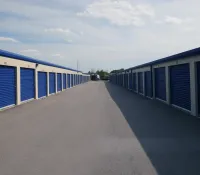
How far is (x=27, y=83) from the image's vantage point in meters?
20.2

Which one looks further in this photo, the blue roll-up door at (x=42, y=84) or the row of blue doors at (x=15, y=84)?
the blue roll-up door at (x=42, y=84)

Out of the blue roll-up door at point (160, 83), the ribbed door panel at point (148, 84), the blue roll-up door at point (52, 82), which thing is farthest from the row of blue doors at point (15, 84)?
the blue roll-up door at point (160, 83)

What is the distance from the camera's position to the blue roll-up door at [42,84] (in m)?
24.1

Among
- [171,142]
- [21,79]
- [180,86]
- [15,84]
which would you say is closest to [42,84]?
[21,79]

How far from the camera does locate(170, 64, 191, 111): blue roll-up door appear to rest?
13.3m

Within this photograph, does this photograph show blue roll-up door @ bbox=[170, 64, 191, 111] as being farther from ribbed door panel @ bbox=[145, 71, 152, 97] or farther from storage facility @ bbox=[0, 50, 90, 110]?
storage facility @ bbox=[0, 50, 90, 110]

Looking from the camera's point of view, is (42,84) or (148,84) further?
(42,84)

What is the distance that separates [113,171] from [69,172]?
82cm

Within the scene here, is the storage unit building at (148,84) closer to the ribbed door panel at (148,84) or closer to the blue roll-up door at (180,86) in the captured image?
the ribbed door panel at (148,84)

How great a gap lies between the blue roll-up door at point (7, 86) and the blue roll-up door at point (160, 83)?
387 inches

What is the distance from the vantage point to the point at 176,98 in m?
15.4

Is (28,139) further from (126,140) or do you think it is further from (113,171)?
(113,171)

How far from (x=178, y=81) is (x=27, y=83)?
35.9 feet

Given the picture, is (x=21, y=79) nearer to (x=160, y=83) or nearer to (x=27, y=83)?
(x=27, y=83)
